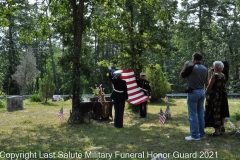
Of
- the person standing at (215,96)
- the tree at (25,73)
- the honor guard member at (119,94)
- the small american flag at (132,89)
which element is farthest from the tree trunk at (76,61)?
the tree at (25,73)

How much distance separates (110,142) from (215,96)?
262cm

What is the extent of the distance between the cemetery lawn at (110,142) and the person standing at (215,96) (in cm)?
41

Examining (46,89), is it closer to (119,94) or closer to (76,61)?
(76,61)

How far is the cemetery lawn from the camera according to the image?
5.17 m

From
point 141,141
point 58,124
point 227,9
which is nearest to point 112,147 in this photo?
point 141,141

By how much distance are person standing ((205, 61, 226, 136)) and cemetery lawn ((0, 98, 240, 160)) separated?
411 millimetres

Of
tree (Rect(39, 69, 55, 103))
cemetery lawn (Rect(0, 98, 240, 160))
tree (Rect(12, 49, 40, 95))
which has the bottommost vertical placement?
cemetery lawn (Rect(0, 98, 240, 160))

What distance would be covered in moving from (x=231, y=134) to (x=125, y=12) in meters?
7.20

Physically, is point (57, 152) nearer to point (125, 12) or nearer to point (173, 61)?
point (125, 12)

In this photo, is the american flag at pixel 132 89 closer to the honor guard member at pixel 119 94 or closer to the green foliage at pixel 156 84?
the honor guard member at pixel 119 94

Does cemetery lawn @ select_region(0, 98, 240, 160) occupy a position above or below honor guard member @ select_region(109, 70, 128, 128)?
below

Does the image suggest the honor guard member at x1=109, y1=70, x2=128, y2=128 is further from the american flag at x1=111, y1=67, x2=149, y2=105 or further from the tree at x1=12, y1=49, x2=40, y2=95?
the tree at x1=12, y1=49, x2=40, y2=95

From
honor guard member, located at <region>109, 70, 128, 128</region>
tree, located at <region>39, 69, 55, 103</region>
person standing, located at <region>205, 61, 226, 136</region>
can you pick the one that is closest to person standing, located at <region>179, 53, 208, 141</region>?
person standing, located at <region>205, 61, 226, 136</region>

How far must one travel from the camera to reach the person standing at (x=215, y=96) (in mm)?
6398
